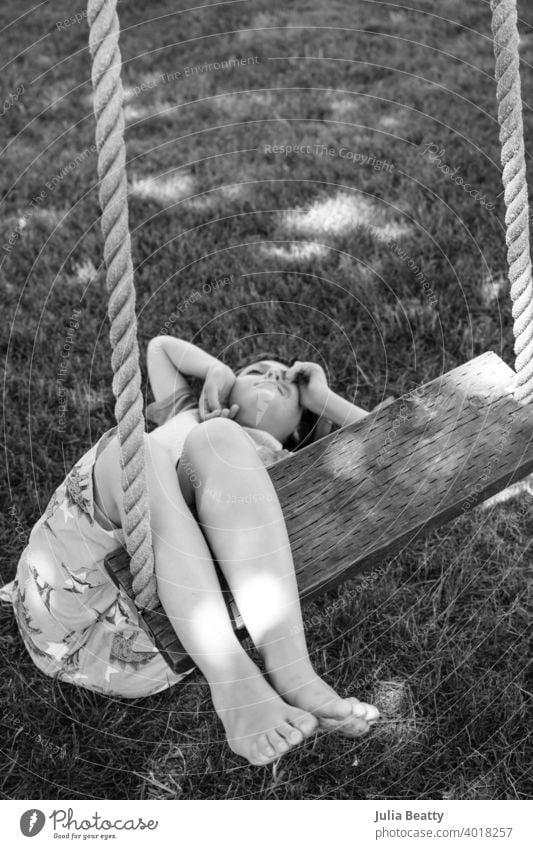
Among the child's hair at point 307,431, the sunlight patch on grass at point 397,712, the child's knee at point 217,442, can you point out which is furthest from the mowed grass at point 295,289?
the child's knee at point 217,442

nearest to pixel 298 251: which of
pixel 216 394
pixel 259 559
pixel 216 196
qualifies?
pixel 216 196

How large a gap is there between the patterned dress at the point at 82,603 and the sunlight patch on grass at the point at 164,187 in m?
1.02

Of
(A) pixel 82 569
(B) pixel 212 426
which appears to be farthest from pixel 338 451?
(A) pixel 82 569

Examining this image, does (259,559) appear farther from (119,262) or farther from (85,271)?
(85,271)

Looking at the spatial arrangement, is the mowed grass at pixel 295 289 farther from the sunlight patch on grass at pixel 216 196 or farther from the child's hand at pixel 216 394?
the child's hand at pixel 216 394

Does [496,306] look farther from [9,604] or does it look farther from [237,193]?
[9,604]

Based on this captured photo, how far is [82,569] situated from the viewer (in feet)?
3.60

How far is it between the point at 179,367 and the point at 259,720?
63 cm

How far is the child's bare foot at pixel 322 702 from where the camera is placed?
91 cm

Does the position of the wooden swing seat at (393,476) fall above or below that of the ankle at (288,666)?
above

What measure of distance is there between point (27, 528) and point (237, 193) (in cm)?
104

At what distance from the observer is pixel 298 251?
1950mm

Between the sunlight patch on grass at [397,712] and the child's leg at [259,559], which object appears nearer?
the child's leg at [259,559]
